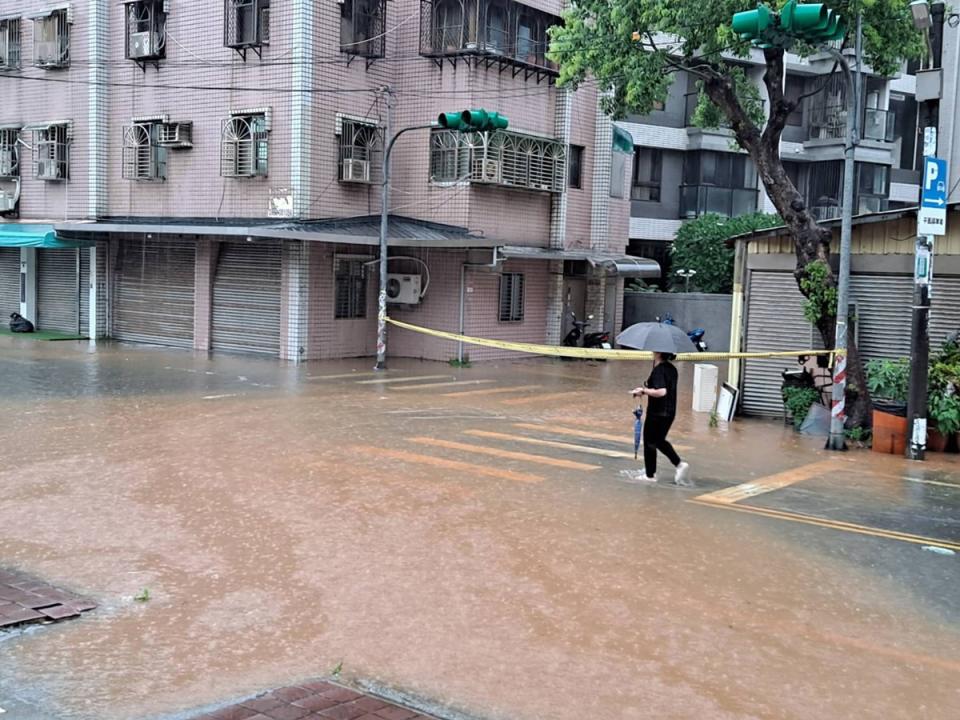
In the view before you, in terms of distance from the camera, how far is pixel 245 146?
80.4 feet

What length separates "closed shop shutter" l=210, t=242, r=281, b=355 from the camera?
2472cm

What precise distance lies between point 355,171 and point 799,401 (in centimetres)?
1249

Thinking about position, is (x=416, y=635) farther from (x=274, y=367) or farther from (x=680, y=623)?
(x=274, y=367)

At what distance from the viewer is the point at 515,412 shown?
17156 millimetres

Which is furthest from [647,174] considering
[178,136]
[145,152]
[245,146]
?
[145,152]

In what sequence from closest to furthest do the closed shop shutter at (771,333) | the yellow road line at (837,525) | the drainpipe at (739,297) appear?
the yellow road line at (837,525)
the closed shop shutter at (771,333)
the drainpipe at (739,297)

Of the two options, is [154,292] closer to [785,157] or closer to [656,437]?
[656,437]

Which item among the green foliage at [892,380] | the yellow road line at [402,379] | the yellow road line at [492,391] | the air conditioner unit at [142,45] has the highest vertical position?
the air conditioner unit at [142,45]

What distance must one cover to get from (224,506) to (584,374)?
1505 centimetres

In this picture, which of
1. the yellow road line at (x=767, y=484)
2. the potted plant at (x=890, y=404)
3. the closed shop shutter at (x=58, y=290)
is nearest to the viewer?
the yellow road line at (x=767, y=484)

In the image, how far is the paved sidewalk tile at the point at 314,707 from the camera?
5.20 m

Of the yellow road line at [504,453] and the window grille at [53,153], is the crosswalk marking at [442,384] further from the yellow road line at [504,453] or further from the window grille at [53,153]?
the window grille at [53,153]

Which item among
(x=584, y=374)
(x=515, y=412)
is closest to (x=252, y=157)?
(x=584, y=374)

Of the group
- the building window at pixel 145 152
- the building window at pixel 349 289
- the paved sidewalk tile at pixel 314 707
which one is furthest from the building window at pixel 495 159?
the paved sidewalk tile at pixel 314 707
